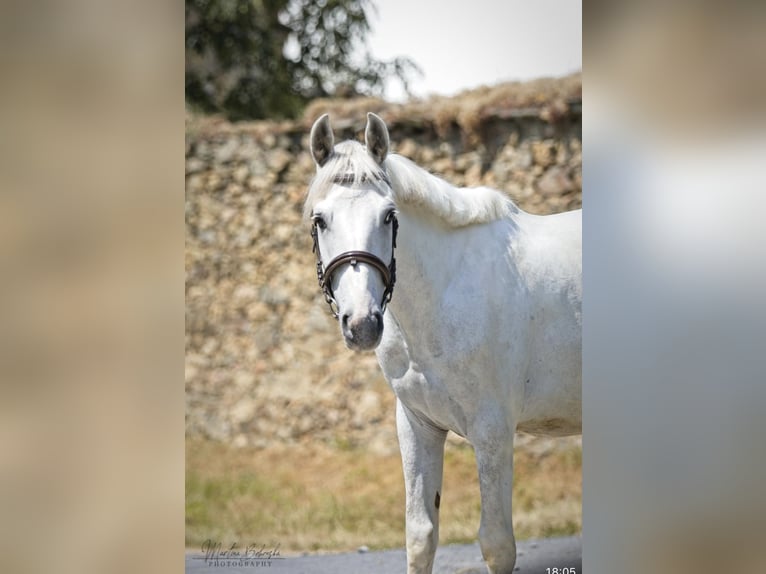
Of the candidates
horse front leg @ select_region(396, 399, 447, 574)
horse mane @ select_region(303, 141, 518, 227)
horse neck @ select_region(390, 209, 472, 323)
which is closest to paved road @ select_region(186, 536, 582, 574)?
horse front leg @ select_region(396, 399, 447, 574)

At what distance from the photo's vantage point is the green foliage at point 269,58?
13.6 ft

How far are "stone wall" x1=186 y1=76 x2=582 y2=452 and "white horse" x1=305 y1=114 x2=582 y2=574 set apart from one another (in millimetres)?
1290

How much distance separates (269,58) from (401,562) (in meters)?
2.66

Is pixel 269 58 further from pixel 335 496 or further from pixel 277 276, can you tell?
pixel 335 496

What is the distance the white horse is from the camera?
2.34 metres

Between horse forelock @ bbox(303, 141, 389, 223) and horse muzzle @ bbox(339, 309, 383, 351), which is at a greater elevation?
horse forelock @ bbox(303, 141, 389, 223)

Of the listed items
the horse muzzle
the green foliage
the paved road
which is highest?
the green foliage

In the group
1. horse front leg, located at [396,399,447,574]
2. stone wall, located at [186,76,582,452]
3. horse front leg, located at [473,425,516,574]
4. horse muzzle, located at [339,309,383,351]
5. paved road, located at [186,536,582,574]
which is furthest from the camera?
stone wall, located at [186,76,582,452]

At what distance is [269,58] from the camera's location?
441cm

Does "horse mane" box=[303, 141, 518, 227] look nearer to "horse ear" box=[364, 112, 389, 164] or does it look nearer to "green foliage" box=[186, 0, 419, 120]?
"horse ear" box=[364, 112, 389, 164]

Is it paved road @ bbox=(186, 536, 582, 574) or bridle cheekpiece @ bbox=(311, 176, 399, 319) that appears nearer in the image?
bridle cheekpiece @ bbox=(311, 176, 399, 319)

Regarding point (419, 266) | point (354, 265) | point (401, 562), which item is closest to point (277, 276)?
point (401, 562)

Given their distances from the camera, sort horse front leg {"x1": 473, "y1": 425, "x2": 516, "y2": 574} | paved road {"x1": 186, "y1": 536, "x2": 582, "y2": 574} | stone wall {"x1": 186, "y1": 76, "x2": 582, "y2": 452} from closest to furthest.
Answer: horse front leg {"x1": 473, "y1": 425, "x2": 516, "y2": 574} < paved road {"x1": 186, "y1": 536, "x2": 582, "y2": 574} < stone wall {"x1": 186, "y1": 76, "x2": 582, "y2": 452}
